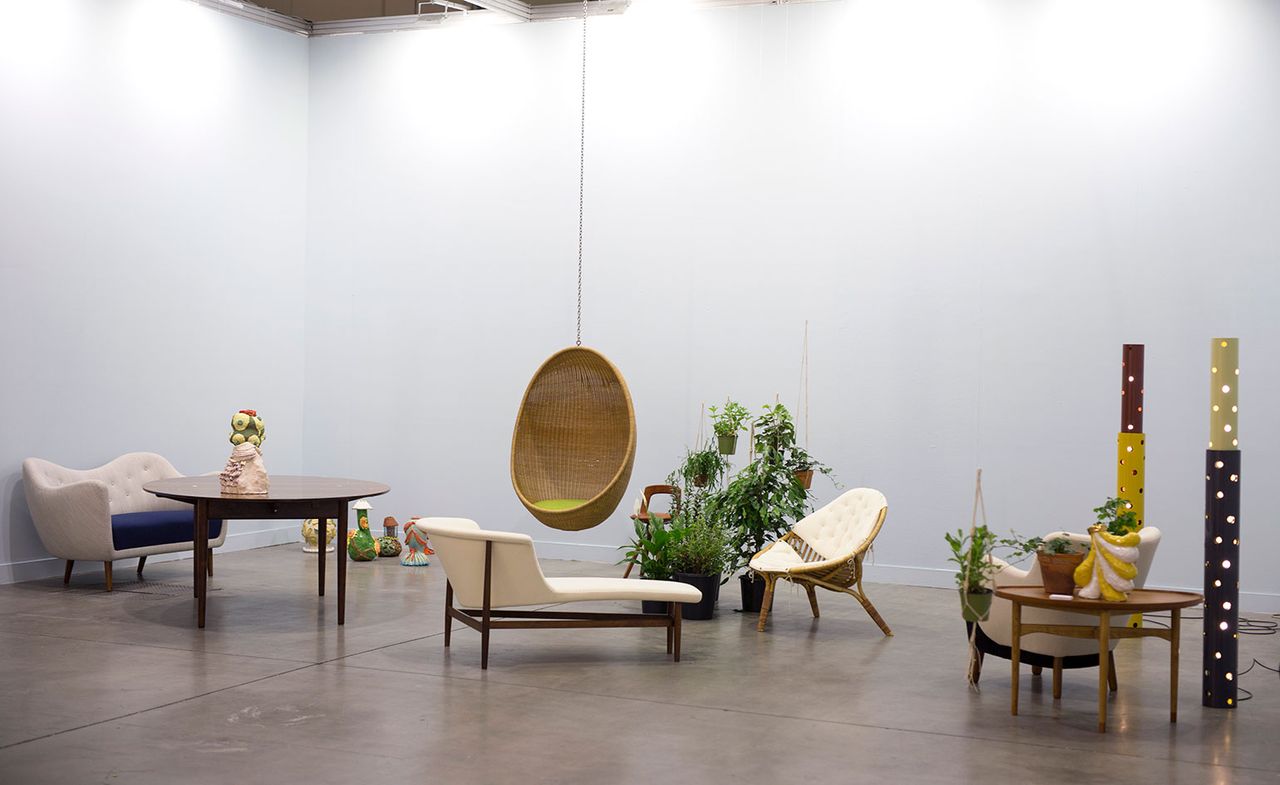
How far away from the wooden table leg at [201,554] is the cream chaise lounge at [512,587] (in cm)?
130

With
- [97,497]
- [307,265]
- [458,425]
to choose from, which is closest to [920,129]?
[458,425]

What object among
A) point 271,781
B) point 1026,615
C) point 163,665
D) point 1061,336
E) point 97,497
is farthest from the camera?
point 1061,336

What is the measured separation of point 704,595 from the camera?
7.66 meters

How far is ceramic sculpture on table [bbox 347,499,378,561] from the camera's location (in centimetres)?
990

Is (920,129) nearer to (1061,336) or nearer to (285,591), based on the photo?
(1061,336)

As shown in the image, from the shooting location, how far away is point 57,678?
5852 millimetres

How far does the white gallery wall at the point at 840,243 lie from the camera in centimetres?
849

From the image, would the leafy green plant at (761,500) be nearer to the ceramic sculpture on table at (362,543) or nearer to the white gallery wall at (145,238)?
the ceramic sculpture on table at (362,543)

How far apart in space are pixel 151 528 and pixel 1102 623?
592 cm

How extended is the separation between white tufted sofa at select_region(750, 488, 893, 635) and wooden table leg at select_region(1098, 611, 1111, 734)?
6.38 ft

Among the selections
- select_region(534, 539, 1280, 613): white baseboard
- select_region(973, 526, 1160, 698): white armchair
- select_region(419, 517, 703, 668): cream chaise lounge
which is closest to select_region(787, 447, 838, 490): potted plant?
select_region(534, 539, 1280, 613): white baseboard

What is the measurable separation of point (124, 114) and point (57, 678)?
491cm

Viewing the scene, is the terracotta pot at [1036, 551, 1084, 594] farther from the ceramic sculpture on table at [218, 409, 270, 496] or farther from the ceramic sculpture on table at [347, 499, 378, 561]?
the ceramic sculpture on table at [347, 499, 378, 561]

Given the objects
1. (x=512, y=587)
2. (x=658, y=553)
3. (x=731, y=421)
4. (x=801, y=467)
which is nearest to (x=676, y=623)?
(x=512, y=587)
